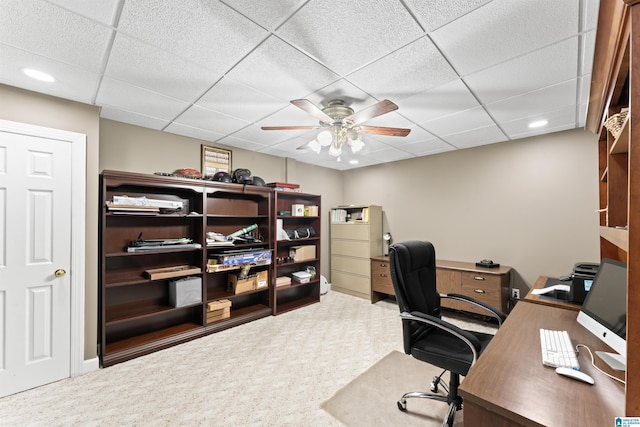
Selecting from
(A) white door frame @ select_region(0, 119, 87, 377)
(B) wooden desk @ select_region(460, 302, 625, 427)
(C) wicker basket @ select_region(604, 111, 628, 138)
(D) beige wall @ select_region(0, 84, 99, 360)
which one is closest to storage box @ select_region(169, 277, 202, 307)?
(D) beige wall @ select_region(0, 84, 99, 360)

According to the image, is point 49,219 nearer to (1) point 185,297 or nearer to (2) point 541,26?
(1) point 185,297

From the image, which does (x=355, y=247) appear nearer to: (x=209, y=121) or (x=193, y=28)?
(x=209, y=121)

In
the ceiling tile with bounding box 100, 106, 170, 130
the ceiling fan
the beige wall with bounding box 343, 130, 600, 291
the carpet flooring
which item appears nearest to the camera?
the carpet flooring

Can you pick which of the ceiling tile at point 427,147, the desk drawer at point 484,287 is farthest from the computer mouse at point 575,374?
the ceiling tile at point 427,147

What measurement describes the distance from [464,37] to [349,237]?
3.69m

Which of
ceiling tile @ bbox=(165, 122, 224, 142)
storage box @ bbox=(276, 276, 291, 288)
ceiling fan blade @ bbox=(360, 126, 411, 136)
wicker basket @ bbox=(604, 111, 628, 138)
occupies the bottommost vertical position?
storage box @ bbox=(276, 276, 291, 288)

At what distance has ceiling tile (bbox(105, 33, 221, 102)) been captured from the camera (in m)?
1.73

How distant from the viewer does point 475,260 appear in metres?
4.00

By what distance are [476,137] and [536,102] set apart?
1.06 m

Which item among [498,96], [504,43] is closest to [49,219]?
[504,43]

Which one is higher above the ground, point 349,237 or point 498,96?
point 498,96

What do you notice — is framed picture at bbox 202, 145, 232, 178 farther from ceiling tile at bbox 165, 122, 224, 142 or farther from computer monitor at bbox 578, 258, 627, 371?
computer monitor at bbox 578, 258, 627, 371

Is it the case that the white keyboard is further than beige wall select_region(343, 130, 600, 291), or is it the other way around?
beige wall select_region(343, 130, 600, 291)

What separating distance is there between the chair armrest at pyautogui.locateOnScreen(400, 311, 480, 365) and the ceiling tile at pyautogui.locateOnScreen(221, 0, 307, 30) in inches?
75.8
